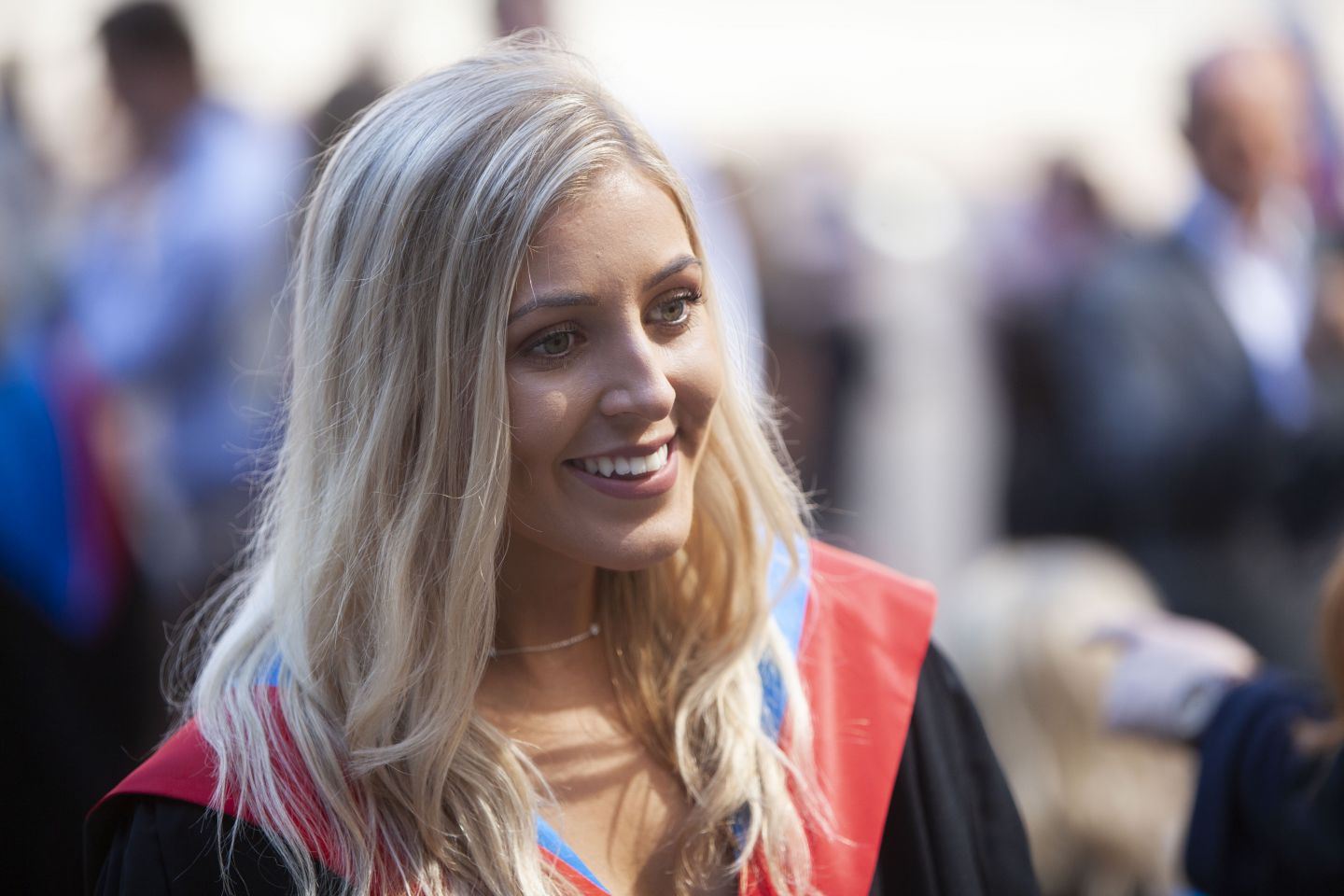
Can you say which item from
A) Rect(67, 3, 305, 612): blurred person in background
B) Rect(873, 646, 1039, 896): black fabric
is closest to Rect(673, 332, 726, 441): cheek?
Rect(873, 646, 1039, 896): black fabric

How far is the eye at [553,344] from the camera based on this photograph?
5.88 ft

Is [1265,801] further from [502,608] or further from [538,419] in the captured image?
[538,419]

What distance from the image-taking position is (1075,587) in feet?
11.8

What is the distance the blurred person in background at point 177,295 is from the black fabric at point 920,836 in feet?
6.69

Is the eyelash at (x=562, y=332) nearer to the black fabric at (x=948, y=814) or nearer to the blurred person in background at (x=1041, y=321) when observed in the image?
the black fabric at (x=948, y=814)

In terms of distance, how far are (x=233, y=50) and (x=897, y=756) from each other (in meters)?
4.46

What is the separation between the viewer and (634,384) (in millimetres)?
1786

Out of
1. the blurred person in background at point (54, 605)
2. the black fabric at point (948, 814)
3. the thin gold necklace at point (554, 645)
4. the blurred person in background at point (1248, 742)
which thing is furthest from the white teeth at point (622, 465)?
the blurred person in background at point (54, 605)

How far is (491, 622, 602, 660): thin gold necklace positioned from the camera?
2012 millimetres

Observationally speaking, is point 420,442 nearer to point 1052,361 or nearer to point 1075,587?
point 1075,587

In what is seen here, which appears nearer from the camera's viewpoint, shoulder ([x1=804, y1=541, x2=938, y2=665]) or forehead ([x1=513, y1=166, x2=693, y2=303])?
forehead ([x1=513, y1=166, x2=693, y2=303])

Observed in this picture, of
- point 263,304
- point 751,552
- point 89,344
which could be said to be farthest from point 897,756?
point 89,344

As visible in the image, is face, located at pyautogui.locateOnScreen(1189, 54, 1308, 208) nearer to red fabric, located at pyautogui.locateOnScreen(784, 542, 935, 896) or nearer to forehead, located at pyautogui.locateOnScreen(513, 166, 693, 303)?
red fabric, located at pyautogui.locateOnScreen(784, 542, 935, 896)

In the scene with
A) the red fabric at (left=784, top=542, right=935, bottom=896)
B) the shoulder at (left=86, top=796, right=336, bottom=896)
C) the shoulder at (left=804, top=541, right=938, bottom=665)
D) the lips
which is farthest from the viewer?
the shoulder at (left=804, top=541, right=938, bottom=665)
